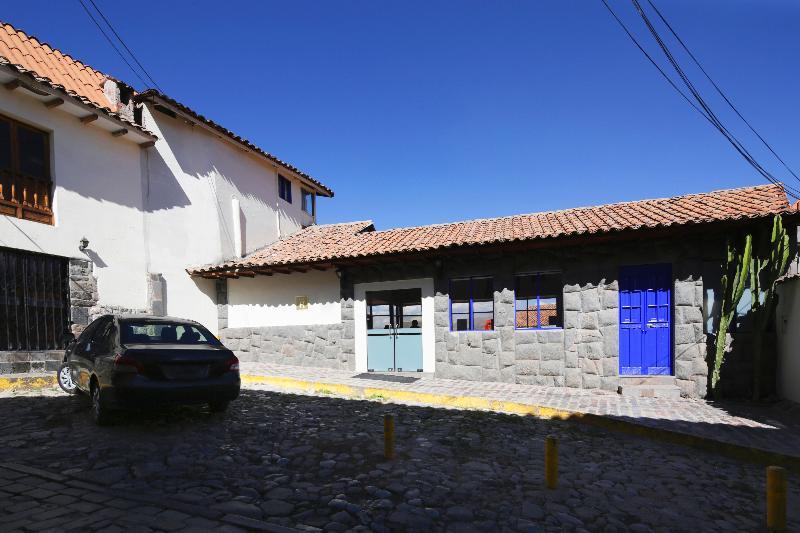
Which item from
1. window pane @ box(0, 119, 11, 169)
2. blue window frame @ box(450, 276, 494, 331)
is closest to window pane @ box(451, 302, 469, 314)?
blue window frame @ box(450, 276, 494, 331)

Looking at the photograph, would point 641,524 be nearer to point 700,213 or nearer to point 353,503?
point 353,503

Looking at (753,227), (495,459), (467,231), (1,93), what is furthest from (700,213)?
(1,93)

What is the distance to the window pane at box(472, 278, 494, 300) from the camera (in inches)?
451

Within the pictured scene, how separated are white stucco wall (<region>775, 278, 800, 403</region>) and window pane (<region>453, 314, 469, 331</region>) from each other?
6.14 meters

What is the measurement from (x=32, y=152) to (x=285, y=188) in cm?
939

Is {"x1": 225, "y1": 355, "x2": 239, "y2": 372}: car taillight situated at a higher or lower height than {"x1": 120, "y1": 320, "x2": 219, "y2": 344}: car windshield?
lower

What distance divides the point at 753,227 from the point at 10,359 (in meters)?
14.4

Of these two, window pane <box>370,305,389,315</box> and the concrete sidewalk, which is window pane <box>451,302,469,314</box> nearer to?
the concrete sidewalk

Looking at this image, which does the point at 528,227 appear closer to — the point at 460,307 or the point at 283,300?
the point at 460,307

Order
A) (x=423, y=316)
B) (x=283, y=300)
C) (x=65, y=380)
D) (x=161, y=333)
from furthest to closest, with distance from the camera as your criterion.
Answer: (x=283, y=300) → (x=423, y=316) → (x=65, y=380) → (x=161, y=333)

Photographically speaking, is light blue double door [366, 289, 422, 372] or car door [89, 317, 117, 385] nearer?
car door [89, 317, 117, 385]

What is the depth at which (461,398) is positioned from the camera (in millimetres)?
8914

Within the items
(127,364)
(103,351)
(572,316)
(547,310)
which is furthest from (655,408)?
(103,351)

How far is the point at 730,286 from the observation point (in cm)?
897
